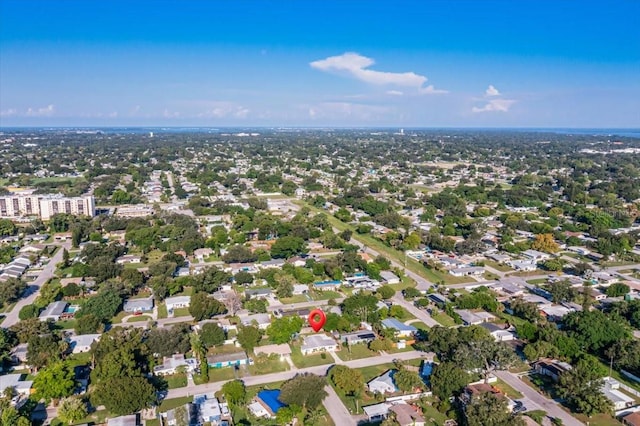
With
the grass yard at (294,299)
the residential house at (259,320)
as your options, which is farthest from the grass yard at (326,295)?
the residential house at (259,320)

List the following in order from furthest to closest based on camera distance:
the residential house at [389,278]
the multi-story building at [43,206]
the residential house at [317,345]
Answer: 1. the multi-story building at [43,206]
2. the residential house at [389,278]
3. the residential house at [317,345]

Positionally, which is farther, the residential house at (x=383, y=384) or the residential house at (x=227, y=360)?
the residential house at (x=227, y=360)

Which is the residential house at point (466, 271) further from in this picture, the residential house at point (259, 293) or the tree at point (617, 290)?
the residential house at point (259, 293)

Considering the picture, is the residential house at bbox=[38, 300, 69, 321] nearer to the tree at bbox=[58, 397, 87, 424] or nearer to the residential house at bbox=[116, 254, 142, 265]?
the residential house at bbox=[116, 254, 142, 265]

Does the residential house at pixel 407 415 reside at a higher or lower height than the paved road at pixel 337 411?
higher

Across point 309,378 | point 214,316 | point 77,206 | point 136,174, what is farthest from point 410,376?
point 136,174

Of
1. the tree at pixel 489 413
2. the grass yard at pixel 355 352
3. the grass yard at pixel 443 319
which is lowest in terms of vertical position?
the grass yard at pixel 355 352

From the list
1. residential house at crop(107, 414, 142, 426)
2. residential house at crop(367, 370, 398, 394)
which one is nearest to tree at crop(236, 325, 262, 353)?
residential house at crop(367, 370, 398, 394)
